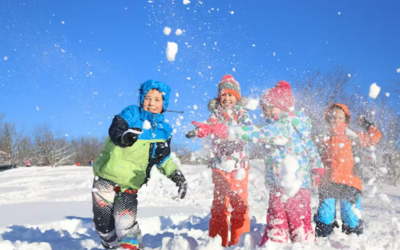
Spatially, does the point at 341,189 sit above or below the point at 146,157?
below

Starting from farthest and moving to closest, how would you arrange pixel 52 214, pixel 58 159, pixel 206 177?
pixel 58 159 < pixel 52 214 < pixel 206 177

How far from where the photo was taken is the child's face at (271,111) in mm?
3029

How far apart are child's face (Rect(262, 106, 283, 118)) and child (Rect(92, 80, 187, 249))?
997 mm

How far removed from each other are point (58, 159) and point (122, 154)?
39.0m

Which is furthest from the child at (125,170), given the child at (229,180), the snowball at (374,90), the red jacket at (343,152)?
the snowball at (374,90)

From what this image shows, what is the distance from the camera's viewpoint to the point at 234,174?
3311 millimetres

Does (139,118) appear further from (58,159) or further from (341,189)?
(58,159)

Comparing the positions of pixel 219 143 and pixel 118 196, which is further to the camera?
pixel 219 143

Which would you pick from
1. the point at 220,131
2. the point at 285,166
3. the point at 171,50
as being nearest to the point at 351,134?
the point at 285,166

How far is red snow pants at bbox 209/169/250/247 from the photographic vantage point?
131 inches

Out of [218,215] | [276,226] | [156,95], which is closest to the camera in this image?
[276,226]

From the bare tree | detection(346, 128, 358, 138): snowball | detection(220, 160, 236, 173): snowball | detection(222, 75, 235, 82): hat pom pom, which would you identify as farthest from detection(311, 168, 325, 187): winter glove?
the bare tree

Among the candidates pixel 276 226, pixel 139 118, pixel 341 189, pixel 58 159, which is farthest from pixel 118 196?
pixel 58 159

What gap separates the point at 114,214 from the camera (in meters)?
2.88
